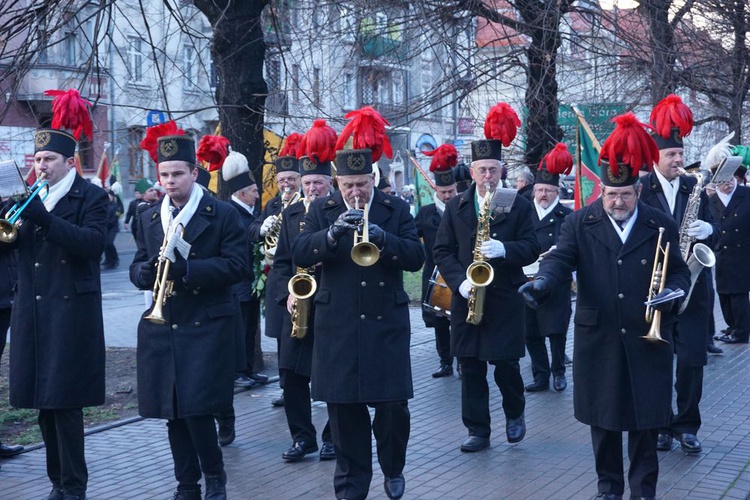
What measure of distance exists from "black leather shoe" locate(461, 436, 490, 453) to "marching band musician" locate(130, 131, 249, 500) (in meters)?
2.15

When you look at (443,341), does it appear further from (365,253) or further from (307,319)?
(365,253)

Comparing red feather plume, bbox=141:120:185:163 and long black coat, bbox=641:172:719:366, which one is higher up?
red feather plume, bbox=141:120:185:163

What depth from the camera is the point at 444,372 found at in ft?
37.2

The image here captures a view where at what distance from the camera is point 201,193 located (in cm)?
643

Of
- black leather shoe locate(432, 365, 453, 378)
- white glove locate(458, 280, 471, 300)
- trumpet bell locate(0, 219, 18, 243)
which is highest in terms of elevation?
trumpet bell locate(0, 219, 18, 243)

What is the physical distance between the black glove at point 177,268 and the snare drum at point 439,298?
3427 mm

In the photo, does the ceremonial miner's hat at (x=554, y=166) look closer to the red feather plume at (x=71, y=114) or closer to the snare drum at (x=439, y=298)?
the snare drum at (x=439, y=298)

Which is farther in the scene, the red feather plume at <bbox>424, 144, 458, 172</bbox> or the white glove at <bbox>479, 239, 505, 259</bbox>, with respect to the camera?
the red feather plume at <bbox>424, 144, 458, 172</bbox>

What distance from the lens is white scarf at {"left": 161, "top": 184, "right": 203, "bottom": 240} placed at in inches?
245

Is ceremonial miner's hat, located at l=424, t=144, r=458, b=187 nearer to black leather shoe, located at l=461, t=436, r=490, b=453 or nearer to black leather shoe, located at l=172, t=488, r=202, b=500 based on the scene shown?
black leather shoe, located at l=461, t=436, r=490, b=453

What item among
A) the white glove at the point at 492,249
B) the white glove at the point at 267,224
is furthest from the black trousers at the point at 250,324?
the white glove at the point at 492,249

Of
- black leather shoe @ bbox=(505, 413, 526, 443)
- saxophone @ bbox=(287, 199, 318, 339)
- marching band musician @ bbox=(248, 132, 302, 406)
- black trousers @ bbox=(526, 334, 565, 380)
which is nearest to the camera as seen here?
saxophone @ bbox=(287, 199, 318, 339)

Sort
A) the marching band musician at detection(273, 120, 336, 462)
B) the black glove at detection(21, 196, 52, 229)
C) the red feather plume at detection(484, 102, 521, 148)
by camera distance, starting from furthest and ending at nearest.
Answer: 1. the red feather plume at detection(484, 102, 521, 148)
2. the marching band musician at detection(273, 120, 336, 462)
3. the black glove at detection(21, 196, 52, 229)

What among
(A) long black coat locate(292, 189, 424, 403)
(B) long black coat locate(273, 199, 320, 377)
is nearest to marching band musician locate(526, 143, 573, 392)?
(B) long black coat locate(273, 199, 320, 377)
